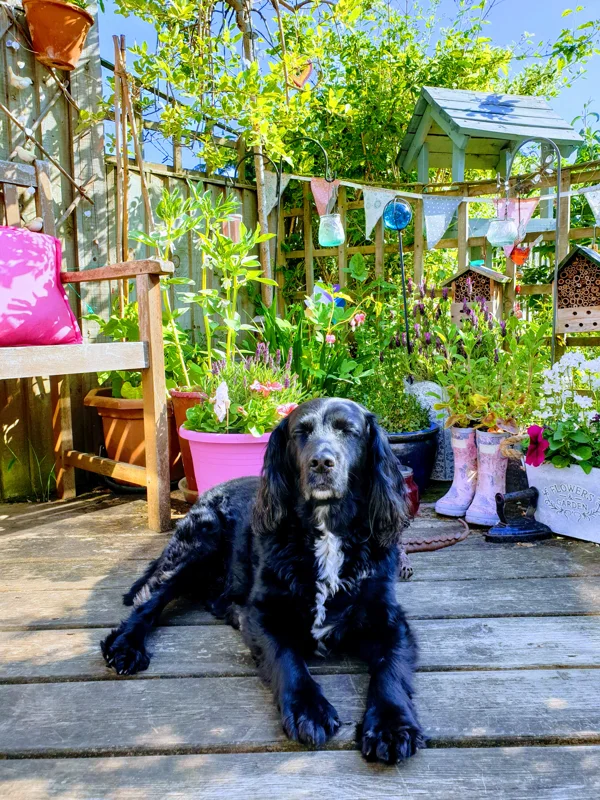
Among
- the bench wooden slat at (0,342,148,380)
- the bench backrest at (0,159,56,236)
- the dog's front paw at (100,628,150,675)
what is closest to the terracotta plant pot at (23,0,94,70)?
the bench backrest at (0,159,56,236)

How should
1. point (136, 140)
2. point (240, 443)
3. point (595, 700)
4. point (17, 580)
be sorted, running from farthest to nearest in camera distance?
1. point (136, 140)
2. point (240, 443)
3. point (17, 580)
4. point (595, 700)

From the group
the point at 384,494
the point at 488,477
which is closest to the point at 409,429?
the point at 488,477

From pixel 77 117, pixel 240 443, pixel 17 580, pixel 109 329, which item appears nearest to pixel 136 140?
pixel 77 117

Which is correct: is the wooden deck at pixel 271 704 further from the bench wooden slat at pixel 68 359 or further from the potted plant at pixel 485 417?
the bench wooden slat at pixel 68 359

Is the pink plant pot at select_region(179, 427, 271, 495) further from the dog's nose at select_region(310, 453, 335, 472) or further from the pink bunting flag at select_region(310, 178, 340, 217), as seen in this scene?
the pink bunting flag at select_region(310, 178, 340, 217)

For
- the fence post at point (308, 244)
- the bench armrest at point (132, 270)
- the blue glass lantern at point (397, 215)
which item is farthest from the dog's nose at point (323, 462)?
the fence post at point (308, 244)

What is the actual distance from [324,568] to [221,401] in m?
1.15

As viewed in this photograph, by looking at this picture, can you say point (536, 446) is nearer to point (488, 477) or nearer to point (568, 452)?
point (568, 452)

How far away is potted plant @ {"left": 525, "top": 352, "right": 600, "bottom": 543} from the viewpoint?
2393mm

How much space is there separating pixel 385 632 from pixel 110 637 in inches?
28.9

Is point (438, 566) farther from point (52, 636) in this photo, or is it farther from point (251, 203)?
point (251, 203)

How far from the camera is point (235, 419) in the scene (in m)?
2.73

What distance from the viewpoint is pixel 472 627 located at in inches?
67.3

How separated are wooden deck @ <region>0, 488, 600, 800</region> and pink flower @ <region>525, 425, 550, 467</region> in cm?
43
